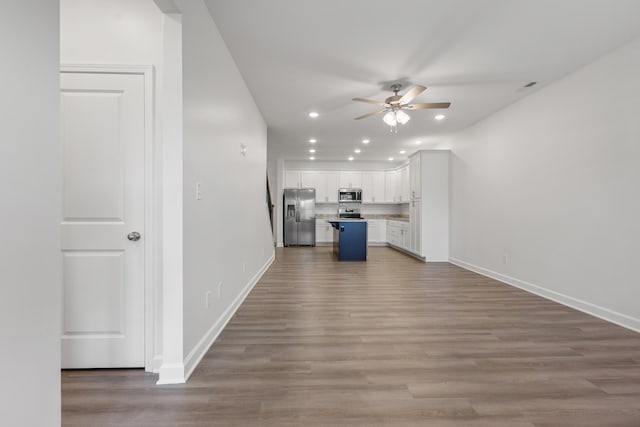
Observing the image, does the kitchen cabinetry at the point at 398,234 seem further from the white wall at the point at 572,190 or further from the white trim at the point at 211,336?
the white trim at the point at 211,336

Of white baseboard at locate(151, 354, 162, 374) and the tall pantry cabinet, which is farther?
the tall pantry cabinet

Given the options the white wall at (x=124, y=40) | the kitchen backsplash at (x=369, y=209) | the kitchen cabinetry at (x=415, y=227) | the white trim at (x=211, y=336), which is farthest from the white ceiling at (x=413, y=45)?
the kitchen backsplash at (x=369, y=209)

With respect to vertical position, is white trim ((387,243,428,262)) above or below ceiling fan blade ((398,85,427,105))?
below

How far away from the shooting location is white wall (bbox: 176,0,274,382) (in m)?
1.83

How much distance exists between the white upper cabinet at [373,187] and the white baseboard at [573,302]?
441cm

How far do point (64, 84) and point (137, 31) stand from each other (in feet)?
1.97

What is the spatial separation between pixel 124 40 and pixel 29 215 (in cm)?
161

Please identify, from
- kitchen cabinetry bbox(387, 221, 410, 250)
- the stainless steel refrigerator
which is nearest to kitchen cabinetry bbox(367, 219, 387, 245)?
kitchen cabinetry bbox(387, 221, 410, 250)

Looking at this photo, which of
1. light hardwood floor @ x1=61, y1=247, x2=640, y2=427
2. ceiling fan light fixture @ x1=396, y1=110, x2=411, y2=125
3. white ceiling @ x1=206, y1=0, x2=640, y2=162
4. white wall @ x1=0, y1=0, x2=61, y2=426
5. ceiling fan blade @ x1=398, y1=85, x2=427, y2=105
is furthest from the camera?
ceiling fan light fixture @ x1=396, y1=110, x2=411, y2=125

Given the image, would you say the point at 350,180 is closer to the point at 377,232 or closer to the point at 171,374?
the point at 377,232

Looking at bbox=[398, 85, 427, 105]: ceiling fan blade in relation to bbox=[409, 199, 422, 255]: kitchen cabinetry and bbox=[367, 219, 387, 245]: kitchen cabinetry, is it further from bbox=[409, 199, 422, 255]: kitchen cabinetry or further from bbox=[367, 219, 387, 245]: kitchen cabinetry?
bbox=[367, 219, 387, 245]: kitchen cabinetry

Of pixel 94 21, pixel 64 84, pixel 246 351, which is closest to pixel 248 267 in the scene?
pixel 246 351

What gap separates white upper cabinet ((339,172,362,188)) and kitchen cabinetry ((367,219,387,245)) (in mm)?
1258

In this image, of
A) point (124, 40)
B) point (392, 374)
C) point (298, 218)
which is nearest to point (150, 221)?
point (124, 40)
